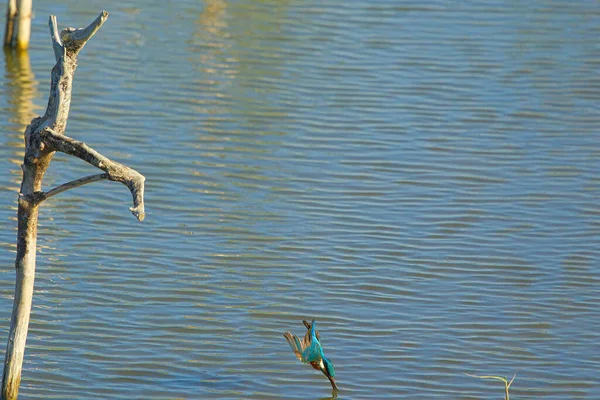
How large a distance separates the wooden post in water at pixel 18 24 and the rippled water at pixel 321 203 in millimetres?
229

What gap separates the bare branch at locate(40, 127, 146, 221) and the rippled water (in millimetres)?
1965

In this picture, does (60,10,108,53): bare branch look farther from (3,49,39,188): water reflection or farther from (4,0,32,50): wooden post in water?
(4,0,32,50): wooden post in water

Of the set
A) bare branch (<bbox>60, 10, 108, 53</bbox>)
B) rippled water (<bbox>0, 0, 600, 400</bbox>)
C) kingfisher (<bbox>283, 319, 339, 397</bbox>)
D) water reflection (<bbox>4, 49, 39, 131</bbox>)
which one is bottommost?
water reflection (<bbox>4, 49, 39, 131</bbox>)

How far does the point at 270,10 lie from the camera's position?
15.9m

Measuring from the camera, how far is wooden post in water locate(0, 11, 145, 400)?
5.58 meters

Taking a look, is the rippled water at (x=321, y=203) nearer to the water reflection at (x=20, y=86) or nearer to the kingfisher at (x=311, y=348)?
the water reflection at (x=20, y=86)

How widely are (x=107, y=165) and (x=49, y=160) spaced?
43 cm

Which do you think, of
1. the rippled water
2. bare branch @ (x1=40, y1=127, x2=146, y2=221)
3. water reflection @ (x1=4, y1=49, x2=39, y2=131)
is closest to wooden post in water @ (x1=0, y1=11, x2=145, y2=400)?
bare branch @ (x1=40, y1=127, x2=146, y2=221)

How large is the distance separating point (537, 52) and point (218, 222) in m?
6.38

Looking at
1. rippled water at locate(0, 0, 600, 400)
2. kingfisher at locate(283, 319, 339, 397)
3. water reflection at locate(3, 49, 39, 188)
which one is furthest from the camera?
water reflection at locate(3, 49, 39, 188)

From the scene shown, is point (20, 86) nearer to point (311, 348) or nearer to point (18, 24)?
point (18, 24)

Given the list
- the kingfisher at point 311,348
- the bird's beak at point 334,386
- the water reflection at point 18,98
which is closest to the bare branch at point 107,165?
the kingfisher at point 311,348

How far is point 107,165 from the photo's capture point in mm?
5578

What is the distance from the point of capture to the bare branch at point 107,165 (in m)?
5.42
